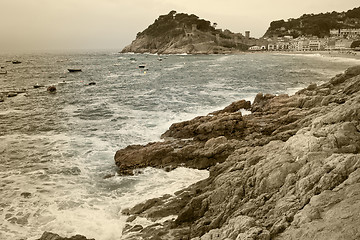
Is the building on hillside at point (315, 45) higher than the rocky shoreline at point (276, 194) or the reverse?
higher

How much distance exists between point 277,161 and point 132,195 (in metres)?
8.48

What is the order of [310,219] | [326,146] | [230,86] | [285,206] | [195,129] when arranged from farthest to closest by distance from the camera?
[230,86] → [195,129] → [326,146] → [285,206] → [310,219]

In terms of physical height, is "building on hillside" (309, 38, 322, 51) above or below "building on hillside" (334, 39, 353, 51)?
above

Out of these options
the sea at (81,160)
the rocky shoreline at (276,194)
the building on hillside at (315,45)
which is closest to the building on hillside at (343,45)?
the building on hillside at (315,45)

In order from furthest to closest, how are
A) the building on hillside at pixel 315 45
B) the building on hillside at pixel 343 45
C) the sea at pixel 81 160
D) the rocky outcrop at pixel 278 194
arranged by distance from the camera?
the building on hillside at pixel 315 45 → the building on hillside at pixel 343 45 → the sea at pixel 81 160 → the rocky outcrop at pixel 278 194

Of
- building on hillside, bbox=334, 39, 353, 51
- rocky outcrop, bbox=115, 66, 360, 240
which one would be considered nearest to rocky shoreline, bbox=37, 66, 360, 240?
rocky outcrop, bbox=115, 66, 360, 240

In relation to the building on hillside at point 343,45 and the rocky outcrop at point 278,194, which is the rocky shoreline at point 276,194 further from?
the building on hillside at point 343,45

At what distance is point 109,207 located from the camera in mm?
13562

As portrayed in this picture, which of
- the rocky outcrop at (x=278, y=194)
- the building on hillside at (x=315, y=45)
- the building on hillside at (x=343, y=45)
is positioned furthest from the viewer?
the building on hillside at (x=315, y=45)

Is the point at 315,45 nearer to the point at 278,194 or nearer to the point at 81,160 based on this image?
the point at 81,160

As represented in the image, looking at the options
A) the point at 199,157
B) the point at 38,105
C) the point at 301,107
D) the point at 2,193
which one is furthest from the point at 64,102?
the point at 301,107

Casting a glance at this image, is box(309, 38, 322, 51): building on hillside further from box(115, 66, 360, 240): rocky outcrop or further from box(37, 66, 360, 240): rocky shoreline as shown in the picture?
box(37, 66, 360, 240): rocky shoreline

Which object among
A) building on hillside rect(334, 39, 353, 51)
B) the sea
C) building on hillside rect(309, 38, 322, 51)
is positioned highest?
building on hillside rect(309, 38, 322, 51)

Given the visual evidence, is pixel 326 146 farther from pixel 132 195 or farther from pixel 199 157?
pixel 132 195
